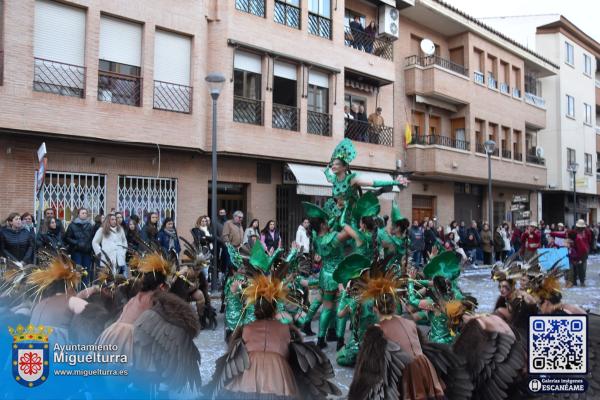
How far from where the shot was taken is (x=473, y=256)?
795 inches

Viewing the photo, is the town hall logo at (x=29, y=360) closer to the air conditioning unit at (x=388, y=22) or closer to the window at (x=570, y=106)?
the air conditioning unit at (x=388, y=22)

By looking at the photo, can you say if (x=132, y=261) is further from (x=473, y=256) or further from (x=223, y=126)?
(x=473, y=256)

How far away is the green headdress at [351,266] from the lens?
443 centimetres

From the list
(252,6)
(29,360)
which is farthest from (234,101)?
(29,360)

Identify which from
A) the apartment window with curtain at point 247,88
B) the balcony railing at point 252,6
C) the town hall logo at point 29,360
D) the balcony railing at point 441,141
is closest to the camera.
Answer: the town hall logo at point 29,360

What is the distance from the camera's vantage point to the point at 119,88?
13883 millimetres

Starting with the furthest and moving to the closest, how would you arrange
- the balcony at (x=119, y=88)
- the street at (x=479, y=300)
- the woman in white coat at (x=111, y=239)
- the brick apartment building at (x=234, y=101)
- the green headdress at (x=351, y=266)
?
the balcony at (x=119, y=88), the brick apartment building at (x=234, y=101), the woman in white coat at (x=111, y=239), the street at (x=479, y=300), the green headdress at (x=351, y=266)

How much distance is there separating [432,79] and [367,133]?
14.3ft

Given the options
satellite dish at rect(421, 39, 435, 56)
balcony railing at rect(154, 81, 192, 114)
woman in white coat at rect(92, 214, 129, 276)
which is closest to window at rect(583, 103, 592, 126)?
satellite dish at rect(421, 39, 435, 56)

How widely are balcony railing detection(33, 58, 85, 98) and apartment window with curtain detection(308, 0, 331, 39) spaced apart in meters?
7.95

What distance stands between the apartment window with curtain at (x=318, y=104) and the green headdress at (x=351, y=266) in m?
14.0

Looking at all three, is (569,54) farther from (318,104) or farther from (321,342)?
(321,342)

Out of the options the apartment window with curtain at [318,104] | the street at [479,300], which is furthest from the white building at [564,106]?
the apartment window with curtain at [318,104]

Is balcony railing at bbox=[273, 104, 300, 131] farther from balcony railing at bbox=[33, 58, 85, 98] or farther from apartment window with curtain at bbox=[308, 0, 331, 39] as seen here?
balcony railing at bbox=[33, 58, 85, 98]
